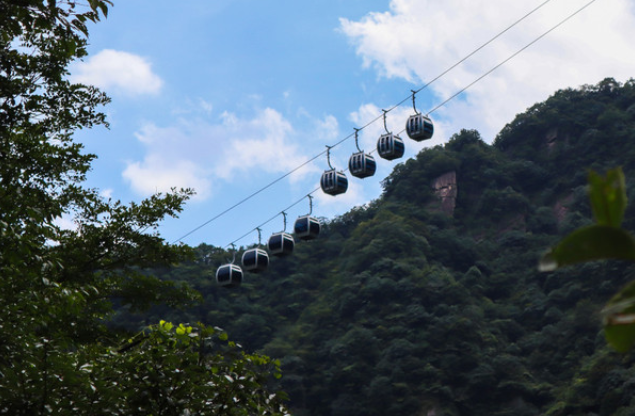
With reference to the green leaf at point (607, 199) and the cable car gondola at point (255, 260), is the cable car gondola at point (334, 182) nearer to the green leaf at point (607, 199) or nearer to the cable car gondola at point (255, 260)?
the cable car gondola at point (255, 260)

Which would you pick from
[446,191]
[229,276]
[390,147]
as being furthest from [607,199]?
[446,191]

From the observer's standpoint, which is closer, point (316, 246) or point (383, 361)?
point (383, 361)

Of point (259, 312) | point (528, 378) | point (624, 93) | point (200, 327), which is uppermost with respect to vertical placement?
point (624, 93)

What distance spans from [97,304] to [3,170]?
138 inches

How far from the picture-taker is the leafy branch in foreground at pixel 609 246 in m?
0.62

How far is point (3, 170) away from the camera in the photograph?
7.35 metres

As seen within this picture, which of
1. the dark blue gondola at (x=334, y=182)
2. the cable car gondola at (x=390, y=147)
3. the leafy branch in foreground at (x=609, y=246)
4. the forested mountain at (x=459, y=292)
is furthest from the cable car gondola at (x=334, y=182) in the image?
the leafy branch in foreground at (x=609, y=246)

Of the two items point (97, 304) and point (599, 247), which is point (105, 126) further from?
point (599, 247)

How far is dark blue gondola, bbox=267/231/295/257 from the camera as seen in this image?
25.1 meters

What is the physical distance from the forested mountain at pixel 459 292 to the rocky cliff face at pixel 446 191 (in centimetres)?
10

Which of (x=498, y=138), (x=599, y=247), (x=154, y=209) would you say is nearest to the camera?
(x=599, y=247)

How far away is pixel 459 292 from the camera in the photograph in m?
51.3

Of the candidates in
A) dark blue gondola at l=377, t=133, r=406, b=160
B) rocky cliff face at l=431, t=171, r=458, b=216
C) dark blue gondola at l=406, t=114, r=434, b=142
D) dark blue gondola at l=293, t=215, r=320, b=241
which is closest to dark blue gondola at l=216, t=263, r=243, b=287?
dark blue gondola at l=293, t=215, r=320, b=241

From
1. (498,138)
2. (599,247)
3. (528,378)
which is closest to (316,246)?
(498,138)
